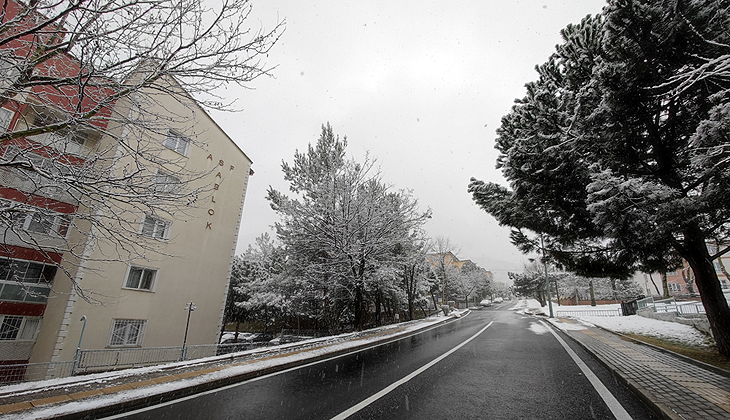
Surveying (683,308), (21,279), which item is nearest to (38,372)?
(21,279)

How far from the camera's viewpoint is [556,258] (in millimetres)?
10328

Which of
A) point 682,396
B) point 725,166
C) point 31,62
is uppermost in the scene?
point 31,62

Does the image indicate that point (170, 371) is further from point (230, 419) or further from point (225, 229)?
point (225, 229)

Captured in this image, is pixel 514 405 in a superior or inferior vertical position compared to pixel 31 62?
inferior

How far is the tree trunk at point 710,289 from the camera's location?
715 centimetres

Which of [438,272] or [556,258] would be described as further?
[438,272]

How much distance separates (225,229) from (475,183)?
14178mm

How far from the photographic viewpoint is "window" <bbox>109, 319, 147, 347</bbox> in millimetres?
11781

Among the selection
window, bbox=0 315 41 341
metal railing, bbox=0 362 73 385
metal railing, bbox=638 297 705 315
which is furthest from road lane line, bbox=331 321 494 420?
metal railing, bbox=638 297 705 315

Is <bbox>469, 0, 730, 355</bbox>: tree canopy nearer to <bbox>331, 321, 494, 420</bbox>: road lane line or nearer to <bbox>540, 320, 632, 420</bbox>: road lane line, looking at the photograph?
<bbox>540, 320, 632, 420</bbox>: road lane line

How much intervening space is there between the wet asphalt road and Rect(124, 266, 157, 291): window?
10444 mm

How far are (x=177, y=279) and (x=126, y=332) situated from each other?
2.81 m

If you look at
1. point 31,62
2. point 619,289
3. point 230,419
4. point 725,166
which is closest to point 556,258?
point 725,166

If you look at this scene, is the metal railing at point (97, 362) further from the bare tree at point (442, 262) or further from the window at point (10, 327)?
the bare tree at point (442, 262)
